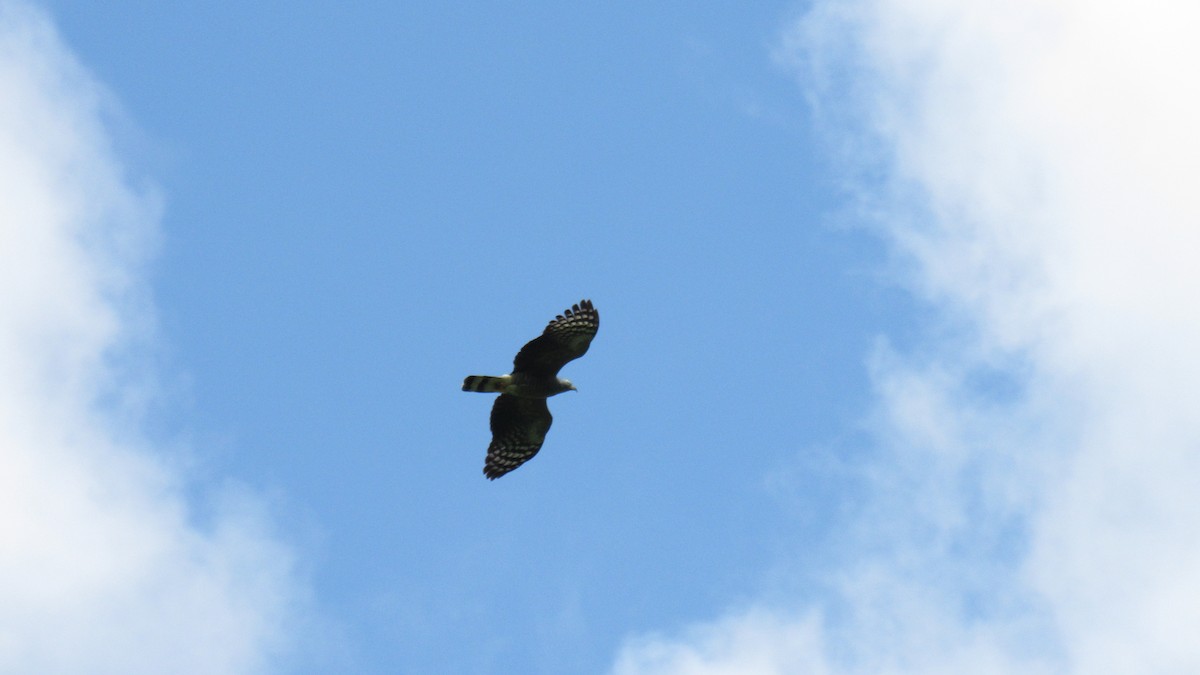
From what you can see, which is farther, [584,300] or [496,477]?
[496,477]

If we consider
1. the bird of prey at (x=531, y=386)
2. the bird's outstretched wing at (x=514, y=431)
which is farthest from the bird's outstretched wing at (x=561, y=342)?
the bird's outstretched wing at (x=514, y=431)

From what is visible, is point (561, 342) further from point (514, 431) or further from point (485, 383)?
point (514, 431)

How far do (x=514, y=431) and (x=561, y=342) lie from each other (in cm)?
249

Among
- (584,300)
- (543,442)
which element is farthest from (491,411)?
(584,300)

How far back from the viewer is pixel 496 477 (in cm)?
2577

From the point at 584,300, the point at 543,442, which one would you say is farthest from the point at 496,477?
the point at 584,300

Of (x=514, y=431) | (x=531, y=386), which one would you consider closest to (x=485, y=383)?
(x=531, y=386)

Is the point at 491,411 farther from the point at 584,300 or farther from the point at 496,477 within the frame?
the point at 584,300

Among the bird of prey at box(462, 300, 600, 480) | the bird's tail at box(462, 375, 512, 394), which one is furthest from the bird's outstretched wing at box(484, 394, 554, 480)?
the bird's tail at box(462, 375, 512, 394)

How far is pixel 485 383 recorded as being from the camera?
24344 mm

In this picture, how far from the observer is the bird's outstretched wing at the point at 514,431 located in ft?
83.3

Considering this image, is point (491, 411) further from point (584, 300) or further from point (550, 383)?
point (584, 300)

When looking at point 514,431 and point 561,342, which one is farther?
point 514,431

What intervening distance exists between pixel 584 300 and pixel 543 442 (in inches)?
129
